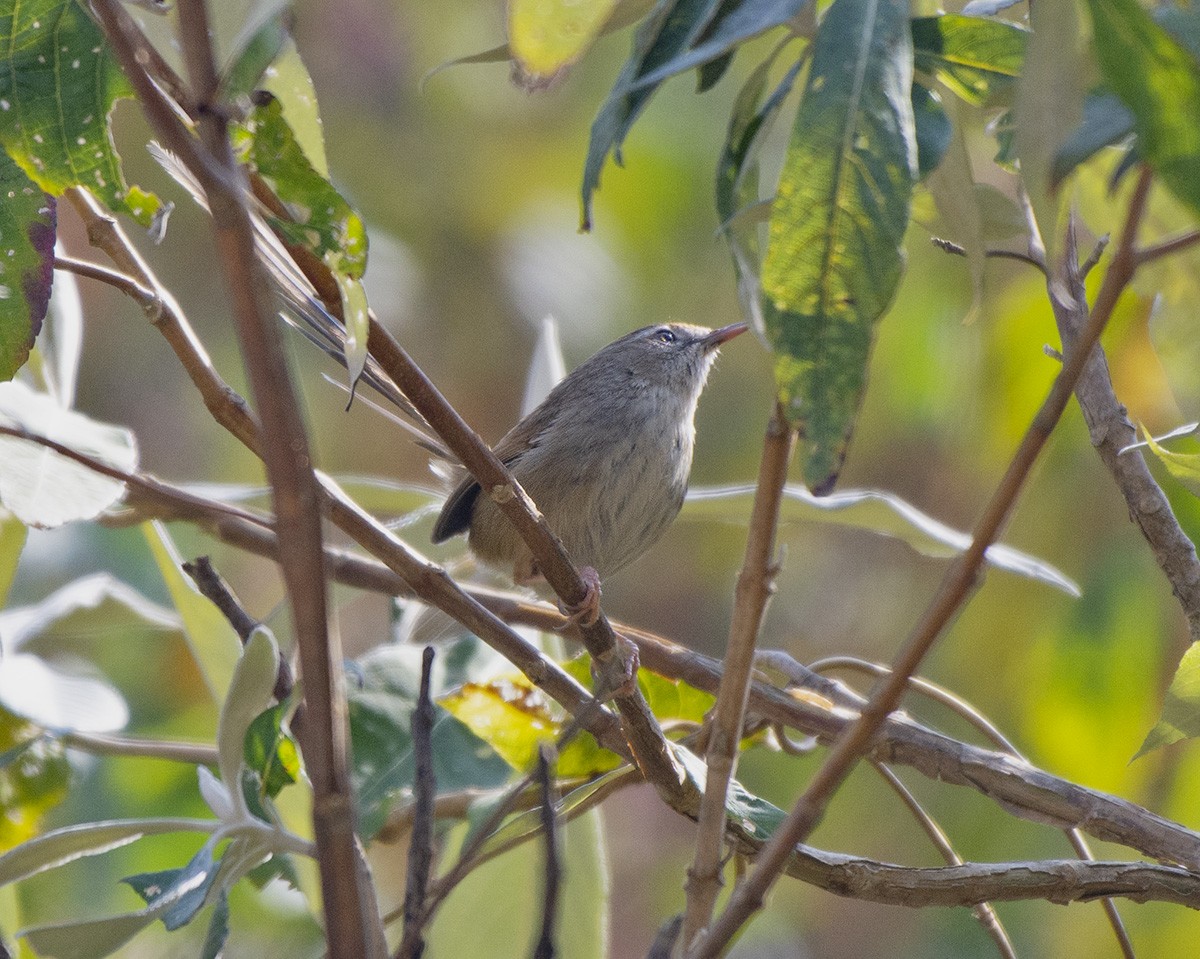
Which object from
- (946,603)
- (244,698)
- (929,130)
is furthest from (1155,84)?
(244,698)

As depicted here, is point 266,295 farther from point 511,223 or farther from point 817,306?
point 511,223

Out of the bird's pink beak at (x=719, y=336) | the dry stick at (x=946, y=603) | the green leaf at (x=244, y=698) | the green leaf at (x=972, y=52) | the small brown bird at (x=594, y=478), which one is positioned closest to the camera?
the dry stick at (x=946, y=603)

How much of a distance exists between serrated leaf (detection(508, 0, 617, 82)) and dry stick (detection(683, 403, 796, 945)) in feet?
1.38

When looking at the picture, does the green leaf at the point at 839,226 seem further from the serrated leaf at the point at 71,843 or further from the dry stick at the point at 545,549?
the serrated leaf at the point at 71,843

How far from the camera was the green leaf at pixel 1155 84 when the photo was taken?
1.06 metres

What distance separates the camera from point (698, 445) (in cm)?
662

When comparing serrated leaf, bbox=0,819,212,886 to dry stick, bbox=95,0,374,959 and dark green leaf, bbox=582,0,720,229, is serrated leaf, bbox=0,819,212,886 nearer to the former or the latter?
dry stick, bbox=95,0,374,959

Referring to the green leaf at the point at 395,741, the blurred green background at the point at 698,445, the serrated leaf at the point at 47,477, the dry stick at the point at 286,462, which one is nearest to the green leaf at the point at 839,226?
the dry stick at the point at 286,462

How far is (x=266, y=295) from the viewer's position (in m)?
0.93

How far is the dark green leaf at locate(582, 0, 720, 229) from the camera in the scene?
1.37 metres

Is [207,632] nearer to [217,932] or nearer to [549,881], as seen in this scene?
[217,932]

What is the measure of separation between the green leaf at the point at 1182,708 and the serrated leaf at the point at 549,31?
134 centimetres

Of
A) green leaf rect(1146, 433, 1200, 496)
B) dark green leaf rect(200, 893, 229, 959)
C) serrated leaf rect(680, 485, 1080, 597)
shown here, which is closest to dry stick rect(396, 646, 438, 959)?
dark green leaf rect(200, 893, 229, 959)

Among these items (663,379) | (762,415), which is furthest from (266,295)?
(762,415)
